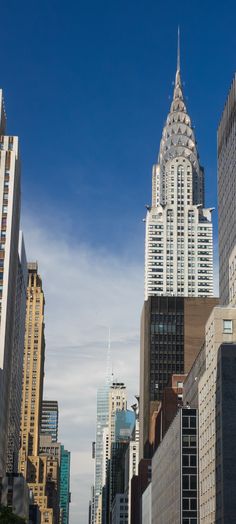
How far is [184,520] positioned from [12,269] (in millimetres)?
67356

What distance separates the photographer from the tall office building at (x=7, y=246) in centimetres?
17288

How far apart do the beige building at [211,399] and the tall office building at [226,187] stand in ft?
178

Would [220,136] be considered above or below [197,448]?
above

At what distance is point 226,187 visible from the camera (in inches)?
7347

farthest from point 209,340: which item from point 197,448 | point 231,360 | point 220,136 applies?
point 220,136

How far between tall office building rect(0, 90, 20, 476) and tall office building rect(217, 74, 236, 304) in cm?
3853

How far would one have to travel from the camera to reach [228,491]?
100188mm

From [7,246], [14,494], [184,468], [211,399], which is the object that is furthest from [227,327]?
[14,494]

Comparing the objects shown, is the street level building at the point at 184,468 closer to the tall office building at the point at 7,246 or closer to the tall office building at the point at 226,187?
the tall office building at the point at 226,187

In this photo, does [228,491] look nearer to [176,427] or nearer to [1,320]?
[176,427]

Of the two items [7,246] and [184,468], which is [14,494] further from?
[184,468]

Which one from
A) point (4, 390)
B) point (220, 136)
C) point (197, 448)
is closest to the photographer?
point (197, 448)

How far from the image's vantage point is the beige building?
358 ft

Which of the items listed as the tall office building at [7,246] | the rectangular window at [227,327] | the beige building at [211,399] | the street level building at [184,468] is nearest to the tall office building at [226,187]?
the tall office building at [7,246]
